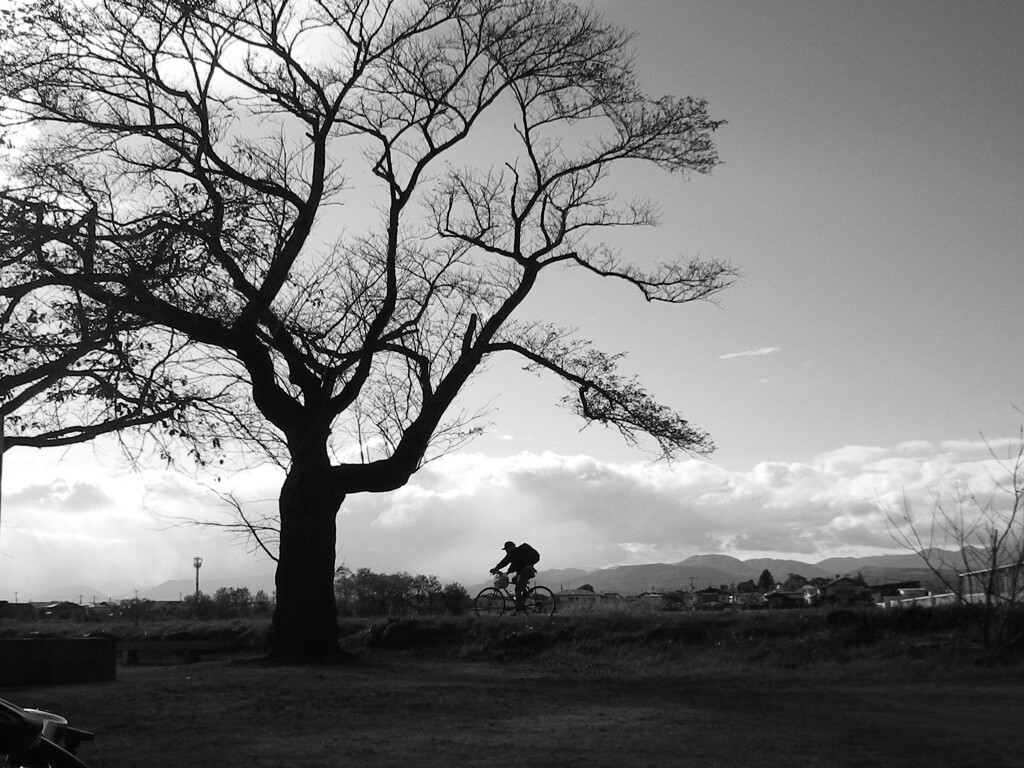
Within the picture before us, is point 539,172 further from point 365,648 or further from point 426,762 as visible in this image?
point 426,762

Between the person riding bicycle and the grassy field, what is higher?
the person riding bicycle

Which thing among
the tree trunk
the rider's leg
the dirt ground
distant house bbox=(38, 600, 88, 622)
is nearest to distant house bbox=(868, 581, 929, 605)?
the dirt ground

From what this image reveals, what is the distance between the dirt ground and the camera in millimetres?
8094

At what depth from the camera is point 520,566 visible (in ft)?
71.1

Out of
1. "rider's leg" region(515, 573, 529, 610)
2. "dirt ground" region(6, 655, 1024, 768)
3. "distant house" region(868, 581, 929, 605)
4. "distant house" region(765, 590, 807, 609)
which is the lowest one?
"dirt ground" region(6, 655, 1024, 768)

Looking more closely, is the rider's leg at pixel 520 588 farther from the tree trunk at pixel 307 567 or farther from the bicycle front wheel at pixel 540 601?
the tree trunk at pixel 307 567

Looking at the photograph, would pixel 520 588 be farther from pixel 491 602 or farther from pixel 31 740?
pixel 31 740

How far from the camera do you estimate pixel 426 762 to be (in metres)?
7.84

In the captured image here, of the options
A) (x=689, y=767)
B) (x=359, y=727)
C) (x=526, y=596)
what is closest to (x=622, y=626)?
(x=526, y=596)

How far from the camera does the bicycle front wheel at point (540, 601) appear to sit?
22.2 meters

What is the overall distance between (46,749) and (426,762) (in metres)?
4.30

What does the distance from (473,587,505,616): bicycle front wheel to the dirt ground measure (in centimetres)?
710

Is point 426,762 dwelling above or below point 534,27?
below

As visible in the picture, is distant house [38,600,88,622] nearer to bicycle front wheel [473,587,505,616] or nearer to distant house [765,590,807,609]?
bicycle front wheel [473,587,505,616]
